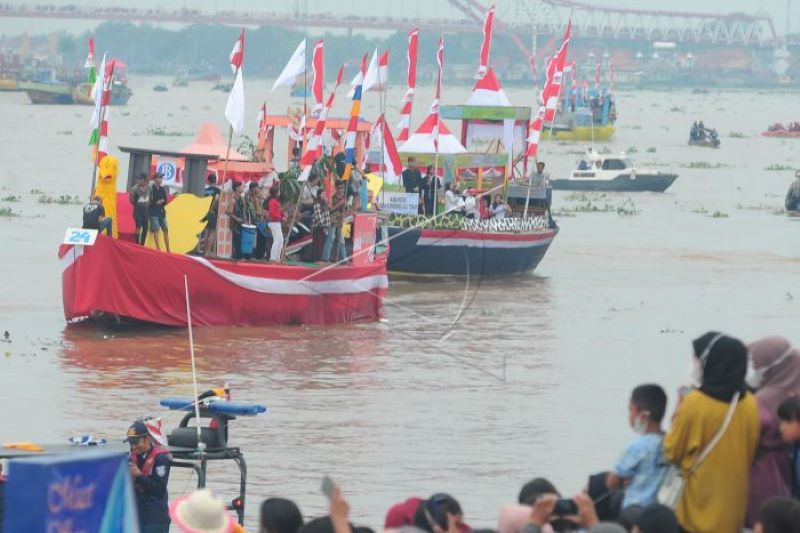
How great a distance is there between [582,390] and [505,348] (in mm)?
3239

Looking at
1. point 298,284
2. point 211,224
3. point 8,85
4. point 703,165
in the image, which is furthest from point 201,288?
point 8,85

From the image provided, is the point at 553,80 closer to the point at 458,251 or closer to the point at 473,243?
the point at 473,243

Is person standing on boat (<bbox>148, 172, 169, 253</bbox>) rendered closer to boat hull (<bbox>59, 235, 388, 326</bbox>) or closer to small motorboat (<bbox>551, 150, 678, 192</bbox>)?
boat hull (<bbox>59, 235, 388, 326</bbox>)

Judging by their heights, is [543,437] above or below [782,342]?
below

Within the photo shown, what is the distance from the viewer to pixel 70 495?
Result: 21.8 feet

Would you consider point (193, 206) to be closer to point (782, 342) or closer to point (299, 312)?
point (299, 312)

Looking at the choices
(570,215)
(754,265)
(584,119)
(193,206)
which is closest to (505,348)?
(193,206)

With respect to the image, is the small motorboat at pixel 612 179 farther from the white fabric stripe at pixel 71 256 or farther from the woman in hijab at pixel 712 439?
the woman in hijab at pixel 712 439

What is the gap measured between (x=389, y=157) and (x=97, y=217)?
21.1ft

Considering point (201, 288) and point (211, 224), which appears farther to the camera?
point (211, 224)

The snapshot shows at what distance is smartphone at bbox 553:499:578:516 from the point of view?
7199 mm

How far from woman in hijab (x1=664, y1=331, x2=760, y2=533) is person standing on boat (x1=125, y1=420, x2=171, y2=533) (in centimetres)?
314

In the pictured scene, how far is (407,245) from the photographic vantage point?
2706 cm

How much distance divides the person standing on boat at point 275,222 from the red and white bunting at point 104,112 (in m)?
2.01
